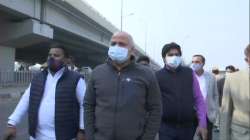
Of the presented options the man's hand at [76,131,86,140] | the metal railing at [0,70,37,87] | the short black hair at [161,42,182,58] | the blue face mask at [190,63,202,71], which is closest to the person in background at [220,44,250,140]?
the man's hand at [76,131,86,140]

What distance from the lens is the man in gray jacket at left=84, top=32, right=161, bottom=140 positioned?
14.4 feet

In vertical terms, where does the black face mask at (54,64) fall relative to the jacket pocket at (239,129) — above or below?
above

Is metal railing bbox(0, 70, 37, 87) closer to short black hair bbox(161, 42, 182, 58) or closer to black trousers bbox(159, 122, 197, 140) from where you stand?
short black hair bbox(161, 42, 182, 58)

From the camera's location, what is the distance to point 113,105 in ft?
14.3

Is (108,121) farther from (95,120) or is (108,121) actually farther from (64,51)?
(64,51)

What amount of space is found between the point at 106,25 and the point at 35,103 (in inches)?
1818

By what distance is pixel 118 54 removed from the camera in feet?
14.6

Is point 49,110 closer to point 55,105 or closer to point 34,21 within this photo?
point 55,105

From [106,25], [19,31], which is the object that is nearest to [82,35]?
[106,25]

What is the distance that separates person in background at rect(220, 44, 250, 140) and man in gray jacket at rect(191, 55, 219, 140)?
307cm

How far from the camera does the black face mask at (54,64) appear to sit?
206 inches

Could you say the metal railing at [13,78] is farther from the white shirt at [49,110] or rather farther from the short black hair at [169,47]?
the white shirt at [49,110]

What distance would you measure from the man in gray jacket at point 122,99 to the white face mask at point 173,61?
146 centimetres

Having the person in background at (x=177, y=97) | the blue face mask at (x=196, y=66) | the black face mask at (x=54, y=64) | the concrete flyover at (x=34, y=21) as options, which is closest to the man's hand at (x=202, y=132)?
the person in background at (x=177, y=97)
